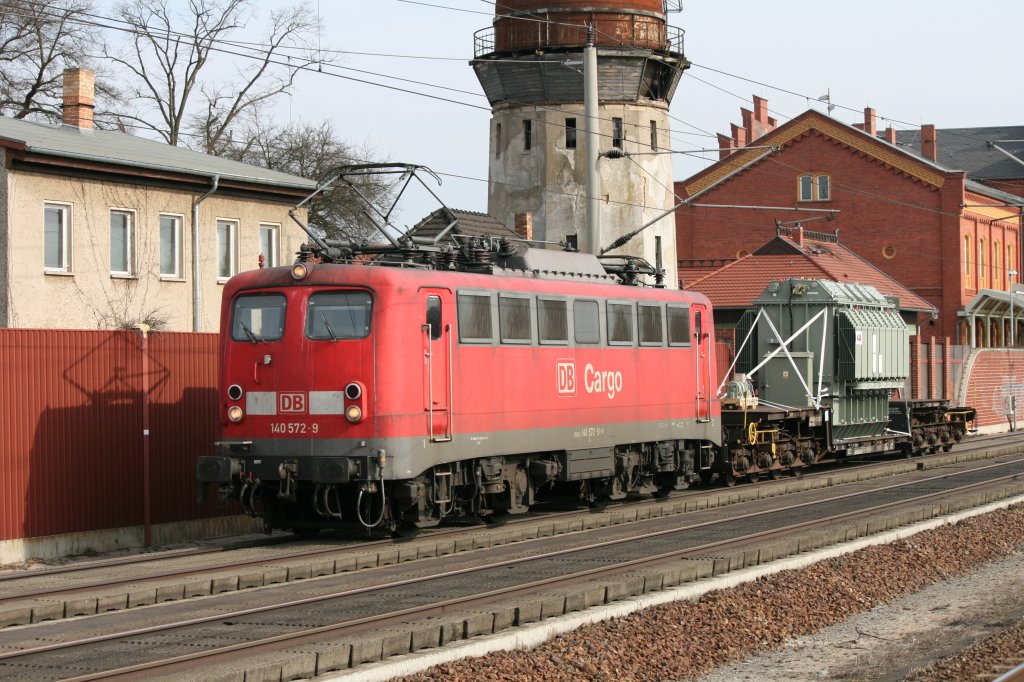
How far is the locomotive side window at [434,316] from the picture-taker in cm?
1730

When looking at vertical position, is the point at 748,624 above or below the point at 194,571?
below

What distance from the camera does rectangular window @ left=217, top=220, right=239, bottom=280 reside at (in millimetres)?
31109

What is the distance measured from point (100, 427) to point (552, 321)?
6207 millimetres

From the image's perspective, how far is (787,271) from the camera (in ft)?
172

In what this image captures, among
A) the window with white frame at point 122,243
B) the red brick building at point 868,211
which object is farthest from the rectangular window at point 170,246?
the red brick building at point 868,211

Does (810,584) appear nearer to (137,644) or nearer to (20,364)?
(137,644)

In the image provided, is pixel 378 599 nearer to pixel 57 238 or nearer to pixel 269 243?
pixel 57 238

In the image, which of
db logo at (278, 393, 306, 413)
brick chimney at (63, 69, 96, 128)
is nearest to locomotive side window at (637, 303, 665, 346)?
db logo at (278, 393, 306, 413)

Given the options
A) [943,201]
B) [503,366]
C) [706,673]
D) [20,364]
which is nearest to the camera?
[706,673]

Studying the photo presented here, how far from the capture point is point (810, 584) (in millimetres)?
14070

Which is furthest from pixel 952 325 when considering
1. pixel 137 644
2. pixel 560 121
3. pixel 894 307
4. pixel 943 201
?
pixel 137 644

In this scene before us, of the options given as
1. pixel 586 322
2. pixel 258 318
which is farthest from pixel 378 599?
pixel 586 322

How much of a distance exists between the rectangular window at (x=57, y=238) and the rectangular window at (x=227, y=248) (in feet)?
13.1

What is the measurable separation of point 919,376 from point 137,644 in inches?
1476
